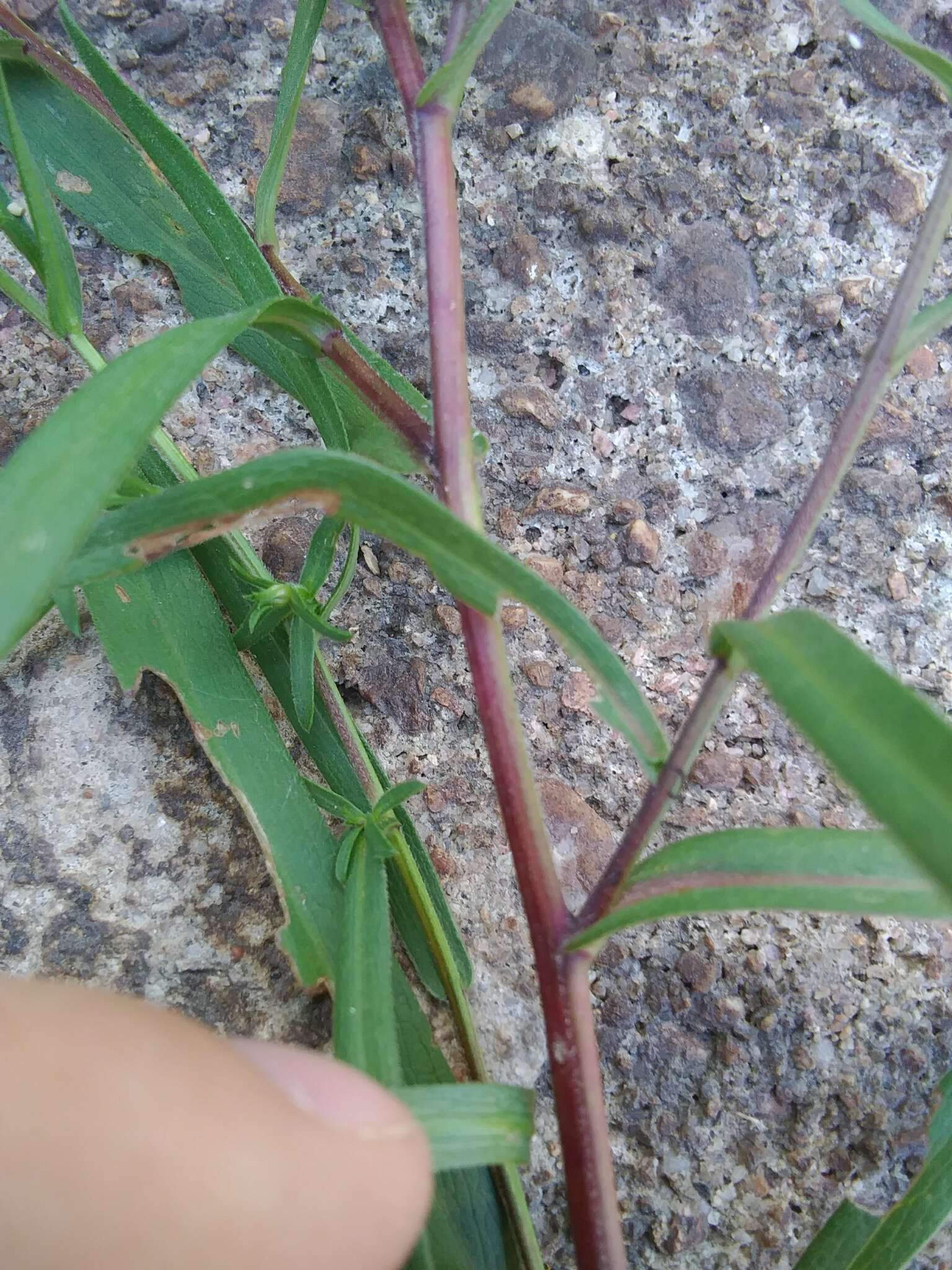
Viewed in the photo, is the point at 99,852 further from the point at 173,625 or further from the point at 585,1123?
the point at 585,1123

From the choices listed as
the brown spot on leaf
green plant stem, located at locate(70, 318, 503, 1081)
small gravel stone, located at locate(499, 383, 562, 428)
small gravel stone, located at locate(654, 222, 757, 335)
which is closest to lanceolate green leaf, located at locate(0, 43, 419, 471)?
the brown spot on leaf

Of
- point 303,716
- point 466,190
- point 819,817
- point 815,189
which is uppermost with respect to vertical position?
point 815,189

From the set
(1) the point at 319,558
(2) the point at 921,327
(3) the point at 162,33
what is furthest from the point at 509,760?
(3) the point at 162,33

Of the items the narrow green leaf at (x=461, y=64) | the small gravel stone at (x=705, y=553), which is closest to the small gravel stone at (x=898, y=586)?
the small gravel stone at (x=705, y=553)

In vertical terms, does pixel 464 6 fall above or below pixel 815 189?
below

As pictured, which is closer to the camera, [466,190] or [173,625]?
[173,625]

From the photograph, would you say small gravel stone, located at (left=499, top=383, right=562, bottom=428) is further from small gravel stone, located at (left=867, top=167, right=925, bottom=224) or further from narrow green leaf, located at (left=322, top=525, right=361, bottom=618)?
small gravel stone, located at (left=867, top=167, right=925, bottom=224)

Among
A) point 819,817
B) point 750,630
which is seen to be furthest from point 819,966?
point 750,630
